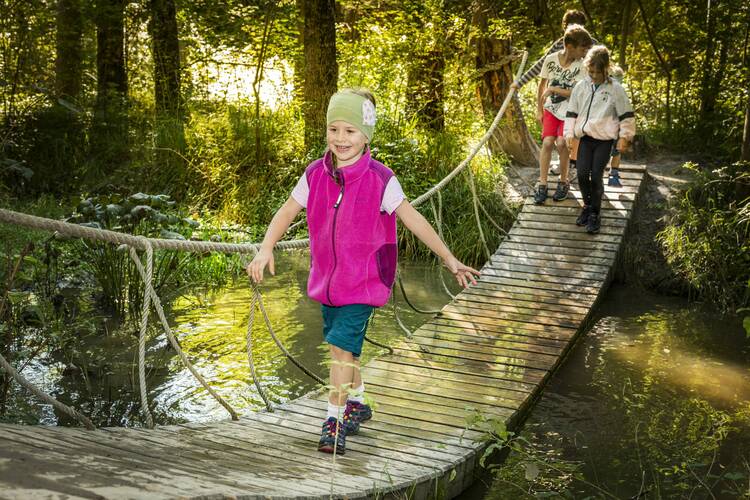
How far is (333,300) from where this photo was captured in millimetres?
3184

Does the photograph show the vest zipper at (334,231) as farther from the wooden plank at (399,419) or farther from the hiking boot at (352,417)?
the wooden plank at (399,419)

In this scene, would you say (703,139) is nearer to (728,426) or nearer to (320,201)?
(728,426)

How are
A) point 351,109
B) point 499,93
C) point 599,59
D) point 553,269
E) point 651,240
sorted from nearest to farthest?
point 351,109 < point 599,59 < point 553,269 < point 651,240 < point 499,93

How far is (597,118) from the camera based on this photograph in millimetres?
5930

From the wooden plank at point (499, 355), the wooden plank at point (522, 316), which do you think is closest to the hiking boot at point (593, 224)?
the wooden plank at point (522, 316)

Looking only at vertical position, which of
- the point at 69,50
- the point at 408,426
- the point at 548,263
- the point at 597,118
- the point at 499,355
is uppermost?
the point at 69,50

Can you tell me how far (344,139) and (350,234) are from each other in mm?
357

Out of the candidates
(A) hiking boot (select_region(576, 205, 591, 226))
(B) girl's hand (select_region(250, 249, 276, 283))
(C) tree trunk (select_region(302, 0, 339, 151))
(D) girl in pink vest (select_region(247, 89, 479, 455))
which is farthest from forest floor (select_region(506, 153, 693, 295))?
(B) girl's hand (select_region(250, 249, 276, 283))

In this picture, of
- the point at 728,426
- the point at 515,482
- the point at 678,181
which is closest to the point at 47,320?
the point at 515,482

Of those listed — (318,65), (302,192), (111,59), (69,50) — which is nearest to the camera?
(302,192)

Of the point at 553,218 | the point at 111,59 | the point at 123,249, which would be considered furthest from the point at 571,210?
the point at 111,59

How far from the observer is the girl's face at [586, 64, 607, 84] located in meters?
5.91

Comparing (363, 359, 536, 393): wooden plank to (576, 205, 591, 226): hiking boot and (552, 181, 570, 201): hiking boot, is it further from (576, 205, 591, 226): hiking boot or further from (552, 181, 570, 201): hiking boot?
(552, 181, 570, 201): hiking boot

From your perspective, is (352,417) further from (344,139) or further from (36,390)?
(36,390)
